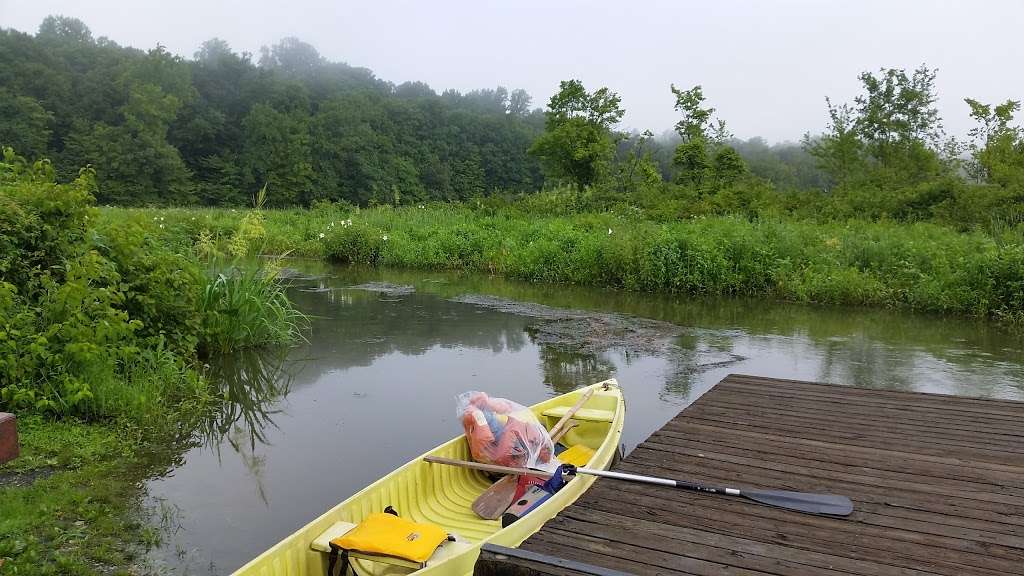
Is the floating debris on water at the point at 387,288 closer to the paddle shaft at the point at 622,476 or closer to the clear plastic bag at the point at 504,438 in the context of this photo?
the clear plastic bag at the point at 504,438

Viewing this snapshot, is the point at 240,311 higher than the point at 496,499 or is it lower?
higher

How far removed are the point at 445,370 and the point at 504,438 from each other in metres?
4.00

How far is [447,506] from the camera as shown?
4.52m

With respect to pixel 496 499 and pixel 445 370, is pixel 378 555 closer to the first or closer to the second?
pixel 496 499

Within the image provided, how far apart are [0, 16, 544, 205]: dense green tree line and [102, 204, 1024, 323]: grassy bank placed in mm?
23263

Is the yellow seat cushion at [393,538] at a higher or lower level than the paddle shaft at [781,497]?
lower

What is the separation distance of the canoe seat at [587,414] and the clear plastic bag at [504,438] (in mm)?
751

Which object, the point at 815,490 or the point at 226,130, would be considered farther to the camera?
the point at 226,130

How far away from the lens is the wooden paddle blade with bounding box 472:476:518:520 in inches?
173

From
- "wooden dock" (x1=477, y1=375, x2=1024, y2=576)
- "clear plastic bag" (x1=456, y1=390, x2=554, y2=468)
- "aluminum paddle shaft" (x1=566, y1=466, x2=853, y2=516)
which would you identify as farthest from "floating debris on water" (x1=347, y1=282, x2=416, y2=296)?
"aluminum paddle shaft" (x1=566, y1=466, x2=853, y2=516)

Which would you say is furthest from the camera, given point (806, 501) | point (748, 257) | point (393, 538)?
point (748, 257)

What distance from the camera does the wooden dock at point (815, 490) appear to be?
297cm

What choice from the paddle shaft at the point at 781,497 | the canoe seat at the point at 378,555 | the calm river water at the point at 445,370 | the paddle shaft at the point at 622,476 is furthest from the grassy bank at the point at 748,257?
the paddle shaft at the point at 781,497

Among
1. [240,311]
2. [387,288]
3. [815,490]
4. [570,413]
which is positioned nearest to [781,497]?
[815,490]
